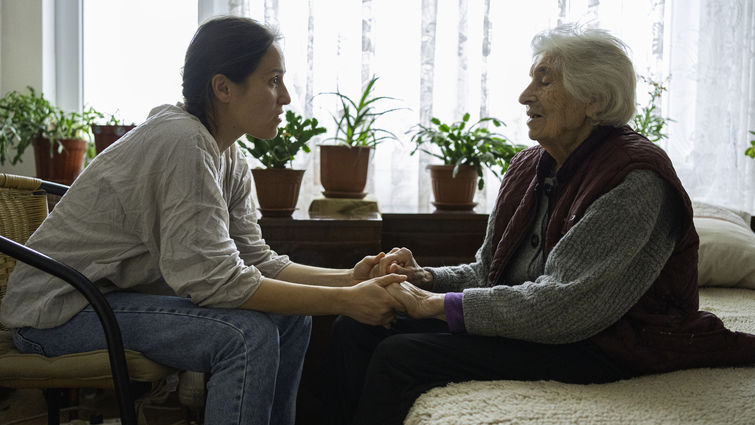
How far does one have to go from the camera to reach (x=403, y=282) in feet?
5.66

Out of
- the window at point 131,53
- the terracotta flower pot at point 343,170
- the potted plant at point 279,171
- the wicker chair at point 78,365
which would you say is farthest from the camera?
the window at point 131,53

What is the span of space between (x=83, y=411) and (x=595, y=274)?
1.96 meters

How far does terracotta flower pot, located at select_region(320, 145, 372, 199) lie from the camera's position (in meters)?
2.69

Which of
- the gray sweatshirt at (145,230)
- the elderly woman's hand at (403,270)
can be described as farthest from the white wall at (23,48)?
the elderly woman's hand at (403,270)

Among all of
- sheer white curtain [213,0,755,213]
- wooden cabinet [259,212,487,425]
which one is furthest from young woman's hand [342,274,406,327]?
sheer white curtain [213,0,755,213]

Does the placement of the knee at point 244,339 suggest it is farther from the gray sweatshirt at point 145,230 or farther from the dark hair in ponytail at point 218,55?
the dark hair in ponytail at point 218,55

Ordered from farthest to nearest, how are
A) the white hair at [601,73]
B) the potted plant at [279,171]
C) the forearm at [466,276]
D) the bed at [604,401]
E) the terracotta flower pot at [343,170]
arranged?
the terracotta flower pot at [343,170] → the potted plant at [279,171] → the forearm at [466,276] → the white hair at [601,73] → the bed at [604,401]

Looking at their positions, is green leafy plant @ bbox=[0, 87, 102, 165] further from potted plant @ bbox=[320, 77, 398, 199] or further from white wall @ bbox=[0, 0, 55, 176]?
potted plant @ bbox=[320, 77, 398, 199]

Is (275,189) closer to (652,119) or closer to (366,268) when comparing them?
(366,268)

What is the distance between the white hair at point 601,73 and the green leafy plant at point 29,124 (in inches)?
82.9

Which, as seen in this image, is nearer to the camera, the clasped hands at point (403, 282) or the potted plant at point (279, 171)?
the clasped hands at point (403, 282)

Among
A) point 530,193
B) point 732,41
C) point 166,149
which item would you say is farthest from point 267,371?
point 732,41

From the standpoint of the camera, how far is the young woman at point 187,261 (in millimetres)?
1471

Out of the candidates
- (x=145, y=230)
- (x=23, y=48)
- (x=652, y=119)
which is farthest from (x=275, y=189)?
(x=652, y=119)
